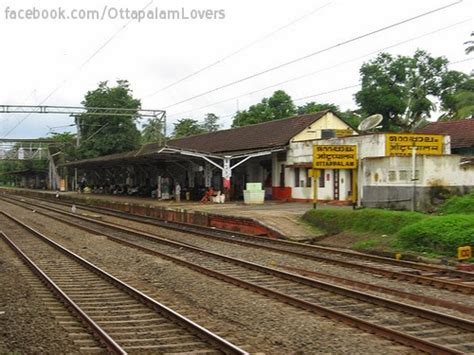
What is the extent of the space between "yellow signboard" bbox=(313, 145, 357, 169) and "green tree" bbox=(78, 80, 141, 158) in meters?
43.7

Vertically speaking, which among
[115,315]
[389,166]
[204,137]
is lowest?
[115,315]

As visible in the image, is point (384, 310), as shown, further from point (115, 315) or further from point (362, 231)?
point (362, 231)

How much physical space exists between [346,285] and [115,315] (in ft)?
14.6

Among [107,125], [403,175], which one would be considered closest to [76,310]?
[403,175]

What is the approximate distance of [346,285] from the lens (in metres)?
10.9

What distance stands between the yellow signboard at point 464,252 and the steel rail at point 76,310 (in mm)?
8623

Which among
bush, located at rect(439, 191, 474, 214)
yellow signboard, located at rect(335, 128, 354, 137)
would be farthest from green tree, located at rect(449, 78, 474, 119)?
bush, located at rect(439, 191, 474, 214)

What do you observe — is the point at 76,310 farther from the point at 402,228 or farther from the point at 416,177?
the point at 416,177

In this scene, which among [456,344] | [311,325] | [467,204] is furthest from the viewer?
[467,204]

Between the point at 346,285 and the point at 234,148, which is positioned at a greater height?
the point at 234,148

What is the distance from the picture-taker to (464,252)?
43.5 ft

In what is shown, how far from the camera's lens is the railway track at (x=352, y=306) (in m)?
7.01

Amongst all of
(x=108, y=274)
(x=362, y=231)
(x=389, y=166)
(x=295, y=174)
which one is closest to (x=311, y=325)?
(x=108, y=274)

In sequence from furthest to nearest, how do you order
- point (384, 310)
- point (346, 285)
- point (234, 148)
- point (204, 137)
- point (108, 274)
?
point (204, 137), point (234, 148), point (108, 274), point (346, 285), point (384, 310)
